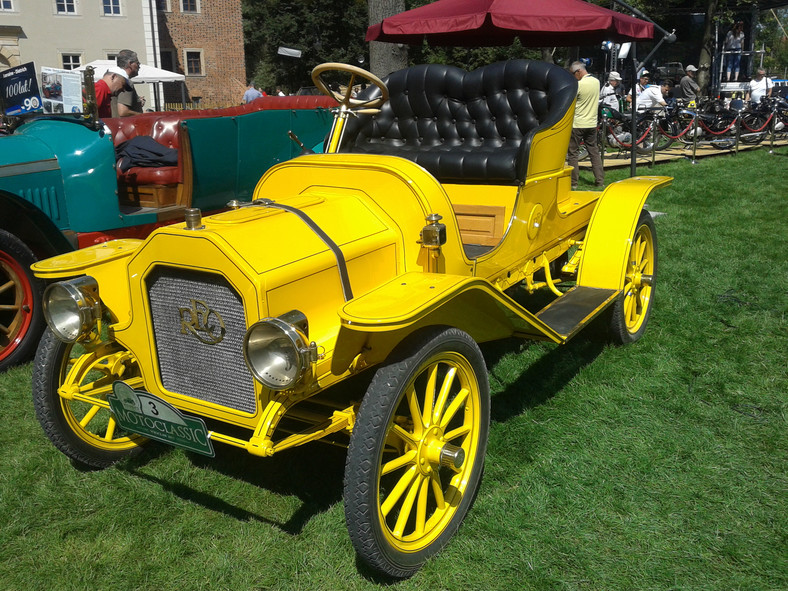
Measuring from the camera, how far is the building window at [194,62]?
33.2 meters

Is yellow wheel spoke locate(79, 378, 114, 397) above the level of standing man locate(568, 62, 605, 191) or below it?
below

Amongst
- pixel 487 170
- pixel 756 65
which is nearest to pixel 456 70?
pixel 487 170

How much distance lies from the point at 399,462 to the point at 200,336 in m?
0.84

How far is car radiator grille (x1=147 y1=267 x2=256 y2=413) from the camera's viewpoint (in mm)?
2402

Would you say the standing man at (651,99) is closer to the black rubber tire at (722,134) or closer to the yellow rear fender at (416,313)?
the black rubber tire at (722,134)

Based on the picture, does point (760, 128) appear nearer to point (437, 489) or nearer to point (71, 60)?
point (437, 489)

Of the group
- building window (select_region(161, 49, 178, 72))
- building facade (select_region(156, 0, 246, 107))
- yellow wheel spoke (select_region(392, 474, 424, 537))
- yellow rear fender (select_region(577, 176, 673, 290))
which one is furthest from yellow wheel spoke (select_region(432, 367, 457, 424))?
building window (select_region(161, 49, 178, 72))

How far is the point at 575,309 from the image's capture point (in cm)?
356

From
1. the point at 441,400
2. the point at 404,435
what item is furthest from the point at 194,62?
the point at 404,435

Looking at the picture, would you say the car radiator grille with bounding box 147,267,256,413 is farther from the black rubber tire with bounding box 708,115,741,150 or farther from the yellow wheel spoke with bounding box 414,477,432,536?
the black rubber tire with bounding box 708,115,741,150

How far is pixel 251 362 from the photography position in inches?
85.6

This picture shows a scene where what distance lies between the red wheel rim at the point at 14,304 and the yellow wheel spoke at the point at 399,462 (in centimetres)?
307

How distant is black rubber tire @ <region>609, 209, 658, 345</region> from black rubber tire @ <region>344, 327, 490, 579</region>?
1.89 meters

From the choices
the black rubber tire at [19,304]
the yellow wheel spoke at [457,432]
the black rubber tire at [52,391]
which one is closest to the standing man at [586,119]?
the black rubber tire at [19,304]
